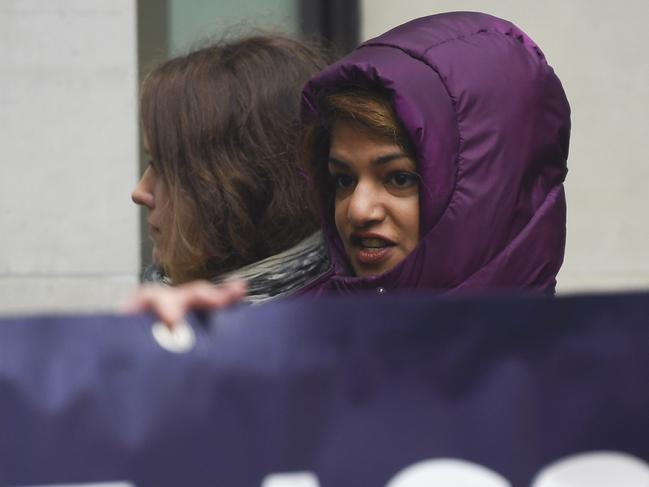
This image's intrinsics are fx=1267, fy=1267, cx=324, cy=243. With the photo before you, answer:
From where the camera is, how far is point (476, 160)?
259cm

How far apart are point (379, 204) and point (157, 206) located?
618 millimetres

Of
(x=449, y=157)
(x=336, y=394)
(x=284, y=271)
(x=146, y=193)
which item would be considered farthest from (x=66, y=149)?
(x=336, y=394)

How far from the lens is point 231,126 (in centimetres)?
296

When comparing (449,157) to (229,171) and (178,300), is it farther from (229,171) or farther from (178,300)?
(178,300)

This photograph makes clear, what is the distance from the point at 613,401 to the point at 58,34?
3512mm

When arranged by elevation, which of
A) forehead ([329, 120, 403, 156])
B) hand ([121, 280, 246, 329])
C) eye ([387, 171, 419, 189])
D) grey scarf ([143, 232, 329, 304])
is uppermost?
hand ([121, 280, 246, 329])

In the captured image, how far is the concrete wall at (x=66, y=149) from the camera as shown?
16.0 ft

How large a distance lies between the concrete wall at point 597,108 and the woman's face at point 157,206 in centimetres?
245

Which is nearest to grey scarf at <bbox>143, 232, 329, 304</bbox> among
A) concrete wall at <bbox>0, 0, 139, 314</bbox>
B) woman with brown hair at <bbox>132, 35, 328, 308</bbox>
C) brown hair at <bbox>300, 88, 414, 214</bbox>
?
woman with brown hair at <bbox>132, 35, 328, 308</bbox>

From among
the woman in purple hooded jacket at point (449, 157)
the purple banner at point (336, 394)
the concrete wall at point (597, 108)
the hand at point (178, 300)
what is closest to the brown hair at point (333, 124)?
the woman in purple hooded jacket at point (449, 157)

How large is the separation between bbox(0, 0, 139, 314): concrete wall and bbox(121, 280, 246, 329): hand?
322cm

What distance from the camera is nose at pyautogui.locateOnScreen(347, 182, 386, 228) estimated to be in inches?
106

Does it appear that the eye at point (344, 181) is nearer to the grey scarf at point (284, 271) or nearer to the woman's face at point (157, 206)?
the grey scarf at point (284, 271)

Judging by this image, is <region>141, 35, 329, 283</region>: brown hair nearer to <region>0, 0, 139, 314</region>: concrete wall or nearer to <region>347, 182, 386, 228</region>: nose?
<region>347, 182, 386, 228</region>: nose
